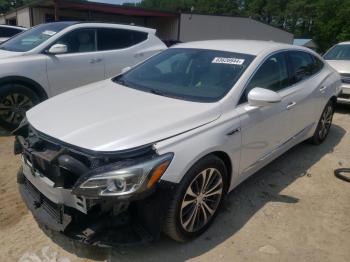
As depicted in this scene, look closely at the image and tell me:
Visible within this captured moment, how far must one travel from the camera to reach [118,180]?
2.46 m

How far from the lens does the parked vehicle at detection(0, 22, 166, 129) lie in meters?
5.42

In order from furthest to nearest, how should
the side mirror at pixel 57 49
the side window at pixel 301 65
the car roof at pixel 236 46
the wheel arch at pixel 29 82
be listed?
the side mirror at pixel 57 49
the wheel arch at pixel 29 82
the side window at pixel 301 65
the car roof at pixel 236 46

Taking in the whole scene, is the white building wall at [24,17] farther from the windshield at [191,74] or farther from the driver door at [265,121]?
the driver door at [265,121]

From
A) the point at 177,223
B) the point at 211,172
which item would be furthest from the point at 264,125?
the point at 177,223

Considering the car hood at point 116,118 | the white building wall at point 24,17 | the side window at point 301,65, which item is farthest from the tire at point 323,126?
the white building wall at point 24,17

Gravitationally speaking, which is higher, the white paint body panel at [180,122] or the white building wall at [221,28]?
the white paint body panel at [180,122]

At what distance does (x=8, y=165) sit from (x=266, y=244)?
3116 millimetres

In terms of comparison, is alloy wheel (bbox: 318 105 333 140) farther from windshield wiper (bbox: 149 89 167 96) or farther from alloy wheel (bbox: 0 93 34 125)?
alloy wheel (bbox: 0 93 34 125)

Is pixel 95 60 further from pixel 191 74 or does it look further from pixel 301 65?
pixel 301 65

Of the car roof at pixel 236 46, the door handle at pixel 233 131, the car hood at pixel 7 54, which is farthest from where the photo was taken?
the car hood at pixel 7 54

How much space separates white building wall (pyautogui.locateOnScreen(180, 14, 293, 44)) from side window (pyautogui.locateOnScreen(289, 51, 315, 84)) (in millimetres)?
22204

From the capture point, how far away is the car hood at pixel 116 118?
2625mm

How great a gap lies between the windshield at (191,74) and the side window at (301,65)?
3.24 feet

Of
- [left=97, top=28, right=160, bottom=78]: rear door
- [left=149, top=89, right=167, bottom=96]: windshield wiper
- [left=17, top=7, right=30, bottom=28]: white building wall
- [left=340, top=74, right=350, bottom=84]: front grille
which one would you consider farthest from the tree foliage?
→ [left=149, top=89, right=167, bottom=96]: windshield wiper
